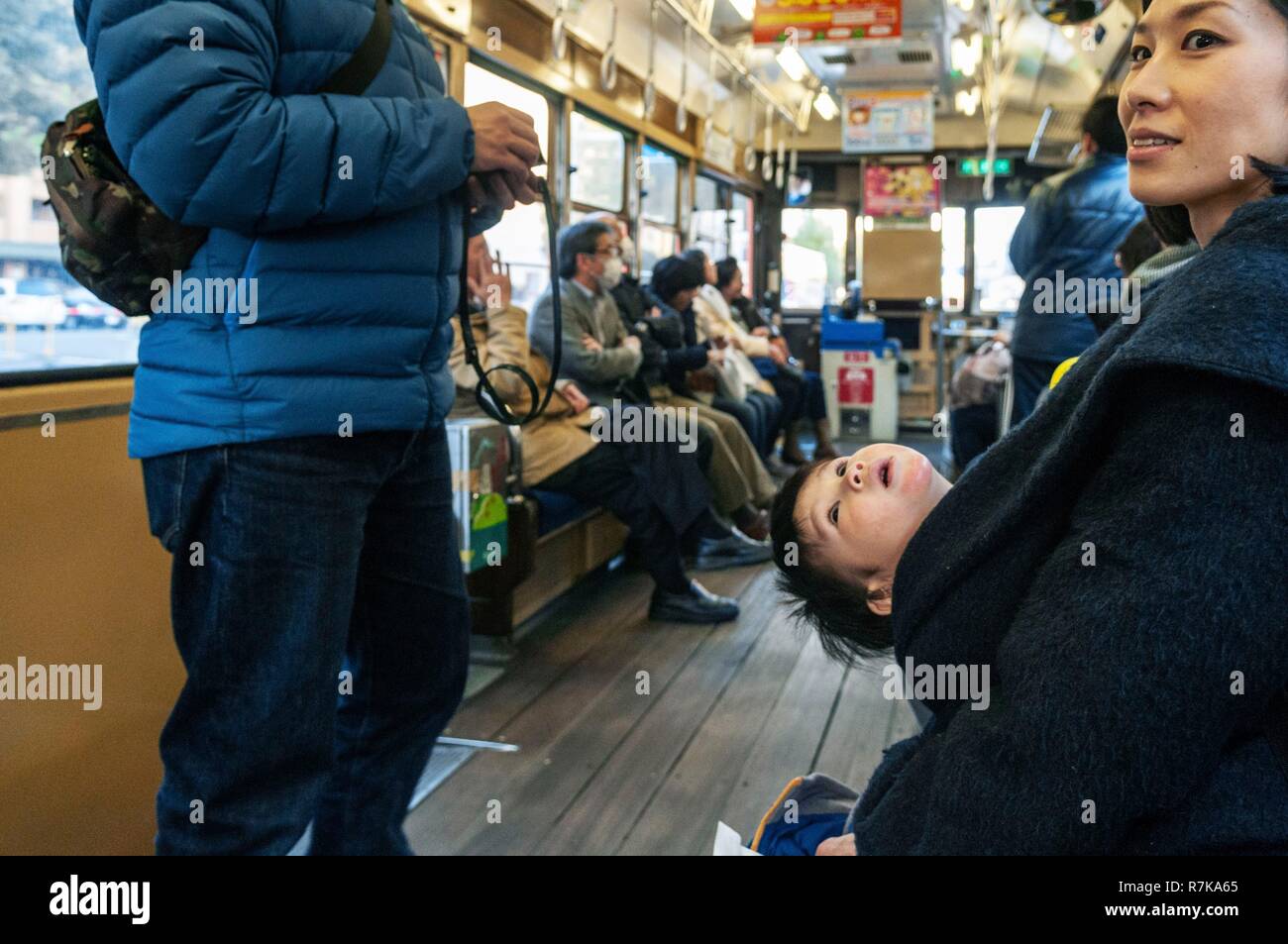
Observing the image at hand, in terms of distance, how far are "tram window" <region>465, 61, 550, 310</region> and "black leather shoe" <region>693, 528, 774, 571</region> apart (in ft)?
4.65

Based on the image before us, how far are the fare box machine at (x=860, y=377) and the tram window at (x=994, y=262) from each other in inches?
107

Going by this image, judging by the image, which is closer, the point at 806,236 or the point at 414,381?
the point at 414,381

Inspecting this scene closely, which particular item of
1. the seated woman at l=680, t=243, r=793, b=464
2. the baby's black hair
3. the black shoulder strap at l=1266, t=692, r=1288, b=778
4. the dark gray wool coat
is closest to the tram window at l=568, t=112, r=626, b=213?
the seated woman at l=680, t=243, r=793, b=464

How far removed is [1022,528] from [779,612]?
11.5 feet

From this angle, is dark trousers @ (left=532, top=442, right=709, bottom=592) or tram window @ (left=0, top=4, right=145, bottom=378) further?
dark trousers @ (left=532, top=442, right=709, bottom=592)

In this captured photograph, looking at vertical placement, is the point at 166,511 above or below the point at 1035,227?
below

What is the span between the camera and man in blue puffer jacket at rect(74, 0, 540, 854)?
129cm

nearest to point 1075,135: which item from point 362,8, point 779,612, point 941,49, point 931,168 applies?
point 931,168

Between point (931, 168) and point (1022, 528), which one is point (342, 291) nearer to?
point (1022, 528)

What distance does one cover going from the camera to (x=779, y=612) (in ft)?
14.1

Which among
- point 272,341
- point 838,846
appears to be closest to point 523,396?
point 272,341

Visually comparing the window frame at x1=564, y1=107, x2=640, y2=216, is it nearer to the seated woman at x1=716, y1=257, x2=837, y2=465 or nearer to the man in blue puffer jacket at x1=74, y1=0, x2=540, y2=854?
the seated woman at x1=716, y1=257, x2=837, y2=465

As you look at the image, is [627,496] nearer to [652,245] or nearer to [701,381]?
[701,381]
